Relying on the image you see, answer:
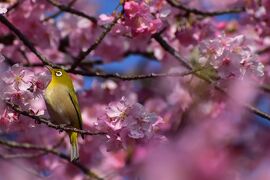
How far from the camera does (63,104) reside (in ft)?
8.68

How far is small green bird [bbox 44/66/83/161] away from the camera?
2.60 m

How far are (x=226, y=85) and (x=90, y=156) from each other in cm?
220

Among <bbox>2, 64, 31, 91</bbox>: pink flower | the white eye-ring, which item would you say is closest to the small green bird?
the white eye-ring

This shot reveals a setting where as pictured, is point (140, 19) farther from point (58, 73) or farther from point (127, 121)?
point (127, 121)

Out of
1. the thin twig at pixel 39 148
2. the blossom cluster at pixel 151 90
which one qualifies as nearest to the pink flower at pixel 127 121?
the blossom cluster at pixel 151 90

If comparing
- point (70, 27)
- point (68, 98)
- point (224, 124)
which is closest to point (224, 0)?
point (70, 27)

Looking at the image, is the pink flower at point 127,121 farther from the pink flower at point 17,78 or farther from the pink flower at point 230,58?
the pink flower at point 230,58

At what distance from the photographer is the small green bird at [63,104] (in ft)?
8.54

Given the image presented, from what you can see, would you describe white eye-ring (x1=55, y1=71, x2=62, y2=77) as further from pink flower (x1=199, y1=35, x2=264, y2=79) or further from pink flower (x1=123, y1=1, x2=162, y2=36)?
pink flower (x1=199, y1=35, x2=264, y2=79)

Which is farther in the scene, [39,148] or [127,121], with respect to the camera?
[39,148]

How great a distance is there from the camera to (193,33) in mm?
4043

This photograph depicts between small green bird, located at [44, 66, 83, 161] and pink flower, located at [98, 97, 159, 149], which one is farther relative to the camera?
small green bird, located at [44, 66, 83, 161]

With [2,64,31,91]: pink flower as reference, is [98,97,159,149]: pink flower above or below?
below

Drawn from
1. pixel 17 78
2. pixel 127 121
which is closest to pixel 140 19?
pixel 127 121
